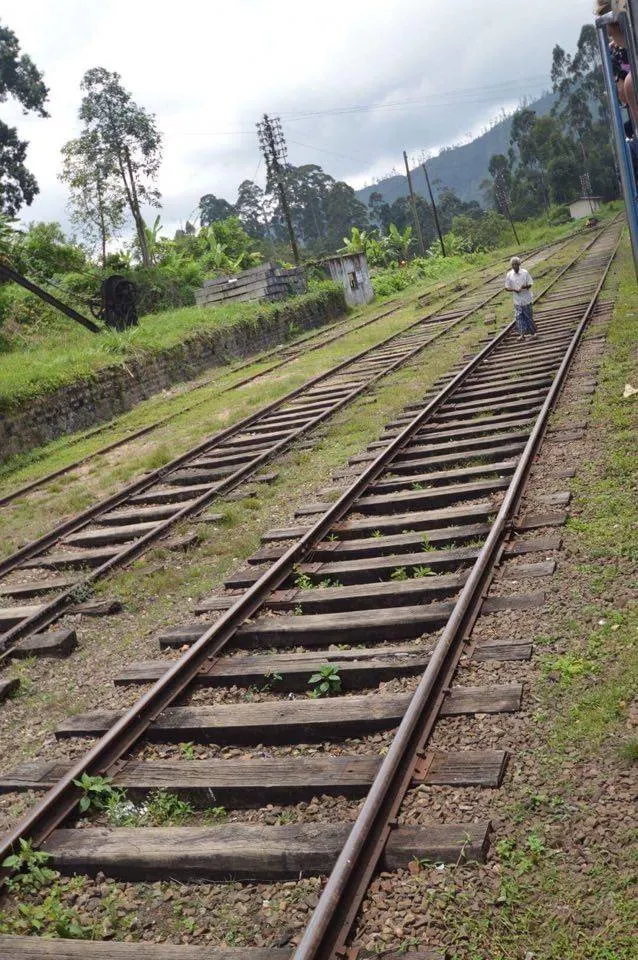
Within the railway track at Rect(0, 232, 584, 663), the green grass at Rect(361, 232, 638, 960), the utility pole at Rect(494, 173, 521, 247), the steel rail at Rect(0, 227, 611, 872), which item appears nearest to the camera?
the green grass at Rect(361, 232, 638, 960)

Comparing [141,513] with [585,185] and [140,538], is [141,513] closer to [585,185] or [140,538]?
[140,538]

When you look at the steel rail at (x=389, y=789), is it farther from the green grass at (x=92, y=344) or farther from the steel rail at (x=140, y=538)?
the green grass at (x=92, y=344)

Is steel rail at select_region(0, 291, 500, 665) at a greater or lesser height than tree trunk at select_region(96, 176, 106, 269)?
lesser

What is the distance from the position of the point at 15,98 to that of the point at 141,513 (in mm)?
28245

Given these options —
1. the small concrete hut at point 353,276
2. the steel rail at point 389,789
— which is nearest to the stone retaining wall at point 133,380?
the small concrete hut at point 353,276

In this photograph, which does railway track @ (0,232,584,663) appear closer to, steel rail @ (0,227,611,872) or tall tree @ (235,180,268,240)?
steel rail @ (0,227,611,872)

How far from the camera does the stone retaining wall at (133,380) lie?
16.2m

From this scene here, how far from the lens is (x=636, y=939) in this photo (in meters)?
2.63

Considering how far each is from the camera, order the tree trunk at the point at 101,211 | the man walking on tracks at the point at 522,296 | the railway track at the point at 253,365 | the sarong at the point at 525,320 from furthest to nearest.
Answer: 1. the tree trunk at the point at 101,211
2. the sarong at the point at 525,320
3. the man walking on tracks at the point at 522,296
4. the railway track at the point at 253,365

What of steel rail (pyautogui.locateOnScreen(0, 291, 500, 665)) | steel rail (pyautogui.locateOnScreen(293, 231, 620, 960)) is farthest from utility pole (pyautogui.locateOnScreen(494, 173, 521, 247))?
steel rail (pyautogui.locateOnScreen(293, 231, 620, 960))

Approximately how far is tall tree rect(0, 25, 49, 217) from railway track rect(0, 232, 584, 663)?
74.1 ft

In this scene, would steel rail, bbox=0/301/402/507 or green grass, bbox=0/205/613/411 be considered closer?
steel rail, bbox=0/301/402/507

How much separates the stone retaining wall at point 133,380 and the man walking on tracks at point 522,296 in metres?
8.42

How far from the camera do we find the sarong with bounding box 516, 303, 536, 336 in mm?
14680
